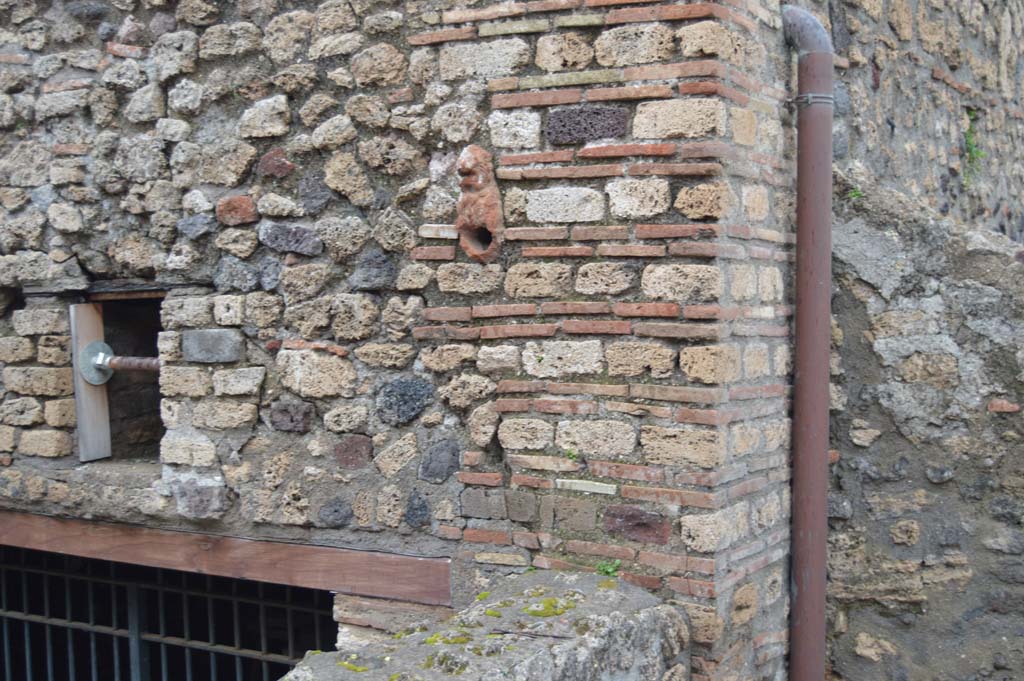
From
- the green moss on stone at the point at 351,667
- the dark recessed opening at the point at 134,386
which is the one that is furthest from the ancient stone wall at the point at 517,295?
the green moss on stone at the point at 351,667

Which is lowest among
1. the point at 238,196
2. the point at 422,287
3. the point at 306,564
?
the point at 306,564

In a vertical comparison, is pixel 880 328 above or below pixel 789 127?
below

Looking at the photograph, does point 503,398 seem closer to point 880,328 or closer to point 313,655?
point 313,655

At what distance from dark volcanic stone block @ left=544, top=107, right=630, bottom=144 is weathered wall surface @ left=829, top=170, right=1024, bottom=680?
110 centimetres

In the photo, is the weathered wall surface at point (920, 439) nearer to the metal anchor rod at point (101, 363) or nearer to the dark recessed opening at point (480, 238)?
the dark recessed opening at point (480, 238)

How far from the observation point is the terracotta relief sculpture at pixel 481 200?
3.32 m

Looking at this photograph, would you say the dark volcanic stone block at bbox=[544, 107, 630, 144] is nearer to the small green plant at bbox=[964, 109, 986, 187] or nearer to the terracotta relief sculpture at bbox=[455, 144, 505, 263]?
the terracotta relief sculpture at bbox=[455, 144, 505, 263]

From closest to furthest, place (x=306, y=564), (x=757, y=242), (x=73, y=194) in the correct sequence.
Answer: (x=757, y=242), (x=306, y=564), (x=73, y=194)

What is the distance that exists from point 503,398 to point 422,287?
0.49 metres

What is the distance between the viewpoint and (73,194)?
4223 mm

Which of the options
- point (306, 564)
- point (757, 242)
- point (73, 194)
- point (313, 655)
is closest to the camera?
point (313, 655)

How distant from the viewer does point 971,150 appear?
199 inches

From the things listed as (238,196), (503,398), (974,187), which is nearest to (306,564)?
(503,398)

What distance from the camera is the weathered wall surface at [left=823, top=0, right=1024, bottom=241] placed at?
13.1ft
